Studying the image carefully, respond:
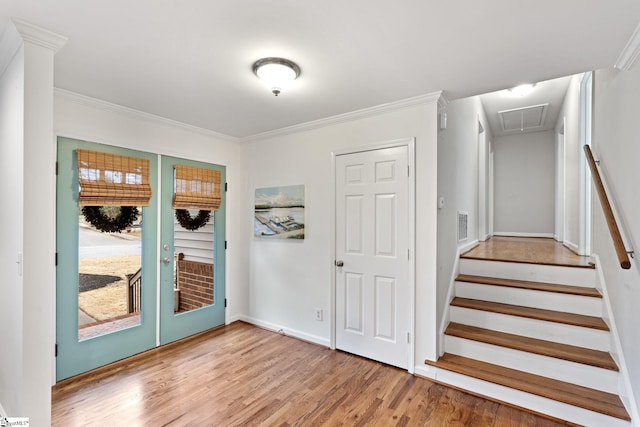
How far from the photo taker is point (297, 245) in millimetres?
3688

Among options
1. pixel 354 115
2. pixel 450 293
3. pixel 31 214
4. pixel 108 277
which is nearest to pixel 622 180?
pixel 450 293

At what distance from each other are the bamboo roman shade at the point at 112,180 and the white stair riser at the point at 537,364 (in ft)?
10.8

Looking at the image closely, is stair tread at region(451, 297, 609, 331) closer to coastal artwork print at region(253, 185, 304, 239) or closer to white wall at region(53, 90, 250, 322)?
coastal artwork print at region(253, 185, 304, 239)

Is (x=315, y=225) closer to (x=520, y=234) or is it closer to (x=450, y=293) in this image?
(x=450, y=293)

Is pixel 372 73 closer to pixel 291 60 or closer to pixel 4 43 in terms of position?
pixel 291 60

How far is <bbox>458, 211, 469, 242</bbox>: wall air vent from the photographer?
150 inches

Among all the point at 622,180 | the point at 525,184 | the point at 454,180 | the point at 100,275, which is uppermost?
the point at 525,184

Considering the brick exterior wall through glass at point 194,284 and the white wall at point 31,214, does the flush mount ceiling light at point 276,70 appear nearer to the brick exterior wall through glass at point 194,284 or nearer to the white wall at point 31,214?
the white wall at point 31,214

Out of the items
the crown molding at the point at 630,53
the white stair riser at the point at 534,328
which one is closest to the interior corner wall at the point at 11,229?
the white stair riser at the point at 534,328

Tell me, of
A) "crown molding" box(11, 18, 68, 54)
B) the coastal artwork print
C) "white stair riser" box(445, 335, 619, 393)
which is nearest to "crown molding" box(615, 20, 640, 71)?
"white stair riser" box(445, 335, 619, 393)

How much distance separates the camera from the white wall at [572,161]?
4062 mm

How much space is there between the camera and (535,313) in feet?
9.15

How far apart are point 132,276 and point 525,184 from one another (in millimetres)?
7629

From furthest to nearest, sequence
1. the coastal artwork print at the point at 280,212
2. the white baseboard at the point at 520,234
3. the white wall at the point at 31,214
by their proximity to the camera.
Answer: the white baseboard at the point at 520,234 < the coastal artwork print at the point at 280,212 < the white wall at the point at 31,214
